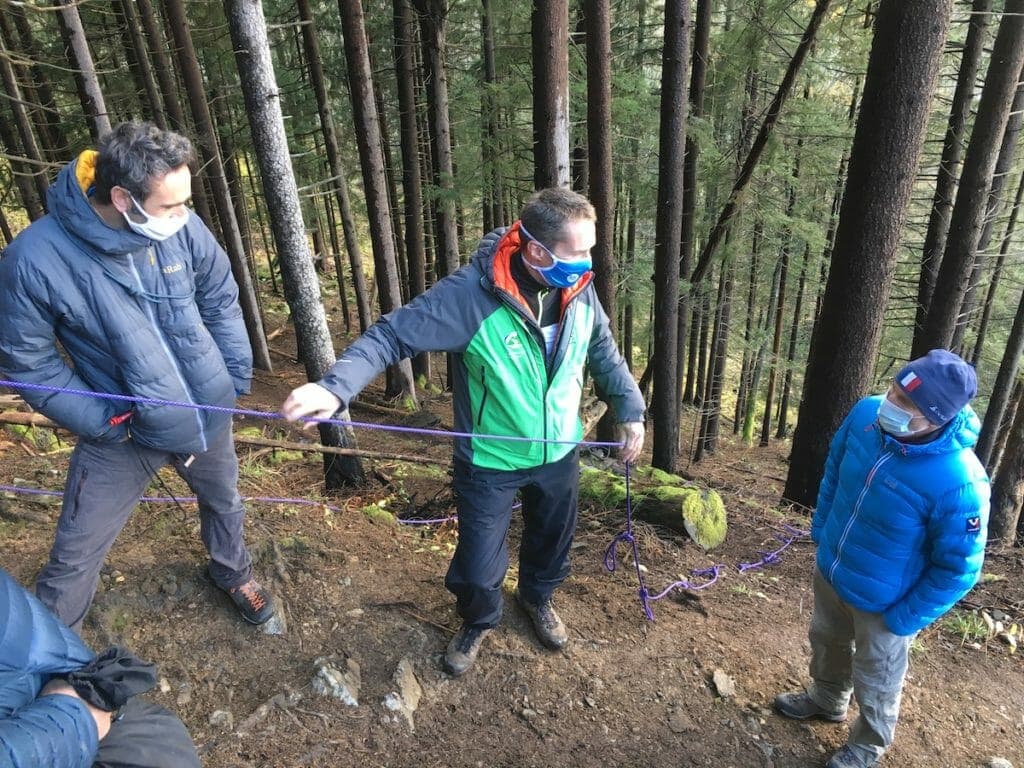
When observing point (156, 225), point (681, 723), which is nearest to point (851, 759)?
point (681, 723)

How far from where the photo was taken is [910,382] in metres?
2.57

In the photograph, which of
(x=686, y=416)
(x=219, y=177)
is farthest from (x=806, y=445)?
(x=686, y=416)

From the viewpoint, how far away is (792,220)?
10789mm

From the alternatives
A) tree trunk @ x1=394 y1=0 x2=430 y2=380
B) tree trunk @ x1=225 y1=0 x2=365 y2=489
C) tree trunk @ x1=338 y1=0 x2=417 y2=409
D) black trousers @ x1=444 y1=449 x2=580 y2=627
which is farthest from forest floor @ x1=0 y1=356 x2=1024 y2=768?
tree trunk @ x1=394 y1=0 x2=430 y2=380

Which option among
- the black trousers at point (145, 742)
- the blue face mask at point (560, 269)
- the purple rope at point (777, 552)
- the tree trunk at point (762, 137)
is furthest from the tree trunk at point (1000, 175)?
the black trousers at point (145, 742)

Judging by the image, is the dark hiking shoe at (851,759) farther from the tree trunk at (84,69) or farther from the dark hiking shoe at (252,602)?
the tree trunk at (84,69)

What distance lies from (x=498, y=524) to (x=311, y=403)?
1291 mm

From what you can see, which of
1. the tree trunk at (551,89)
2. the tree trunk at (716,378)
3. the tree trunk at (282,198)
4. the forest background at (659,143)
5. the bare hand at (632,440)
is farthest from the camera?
the tree trunk at (716,378)

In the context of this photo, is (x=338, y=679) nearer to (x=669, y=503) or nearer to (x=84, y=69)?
(x=669, y=503)

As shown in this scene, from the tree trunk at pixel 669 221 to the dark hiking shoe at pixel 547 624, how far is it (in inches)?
272

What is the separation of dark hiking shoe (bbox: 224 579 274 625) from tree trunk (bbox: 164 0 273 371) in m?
7.73

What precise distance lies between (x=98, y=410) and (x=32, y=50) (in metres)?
12.7

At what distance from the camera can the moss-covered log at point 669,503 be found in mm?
5562

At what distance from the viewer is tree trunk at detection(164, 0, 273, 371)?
32.3 ft
